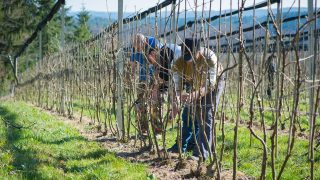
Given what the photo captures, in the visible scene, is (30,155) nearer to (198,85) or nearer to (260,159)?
(198,85)

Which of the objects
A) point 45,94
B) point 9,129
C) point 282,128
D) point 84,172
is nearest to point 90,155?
point 84,172

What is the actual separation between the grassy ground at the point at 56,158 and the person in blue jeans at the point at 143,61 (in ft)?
2.36

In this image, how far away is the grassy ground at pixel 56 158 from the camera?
4.59 m

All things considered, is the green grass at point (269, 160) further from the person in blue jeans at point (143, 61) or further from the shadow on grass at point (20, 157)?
the shadow on grass at point (20, 157)

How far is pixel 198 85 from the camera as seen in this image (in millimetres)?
4523

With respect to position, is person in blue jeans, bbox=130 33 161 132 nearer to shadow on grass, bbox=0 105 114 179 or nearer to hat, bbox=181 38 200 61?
hat, bbox=181 38 200 61

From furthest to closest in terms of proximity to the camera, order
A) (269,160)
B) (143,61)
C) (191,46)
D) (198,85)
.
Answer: (143,61)
(269,160)
(191,46)
(198,85)

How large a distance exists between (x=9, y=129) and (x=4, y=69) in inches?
993

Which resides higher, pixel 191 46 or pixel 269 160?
pixel 191 46

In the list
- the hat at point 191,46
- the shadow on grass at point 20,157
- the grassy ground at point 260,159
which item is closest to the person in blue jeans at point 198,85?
the hat at point 191,46

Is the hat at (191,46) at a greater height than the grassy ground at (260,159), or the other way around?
the hat at (191,46)

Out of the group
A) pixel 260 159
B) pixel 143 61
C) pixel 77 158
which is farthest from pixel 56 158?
pixel 260 159

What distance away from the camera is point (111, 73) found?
753 centimetres

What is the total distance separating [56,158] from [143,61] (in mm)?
1665
